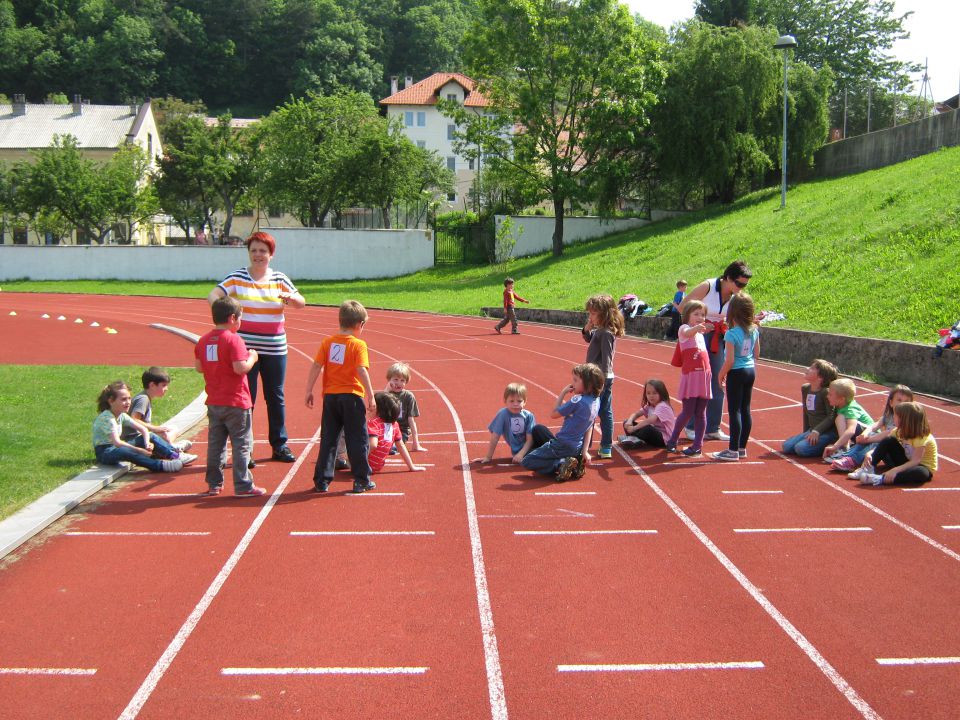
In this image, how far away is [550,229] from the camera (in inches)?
1757

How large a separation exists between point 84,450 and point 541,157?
32690mm

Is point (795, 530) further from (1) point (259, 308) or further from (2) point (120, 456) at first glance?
(2) point (120, 456)

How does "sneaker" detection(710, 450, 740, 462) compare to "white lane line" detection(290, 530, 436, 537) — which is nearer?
"white lane line" detection(290, 530, 436, 537)

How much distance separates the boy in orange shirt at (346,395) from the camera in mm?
7727

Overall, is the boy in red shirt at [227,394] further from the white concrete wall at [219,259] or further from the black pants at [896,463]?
the white concrete wall at [219,259]

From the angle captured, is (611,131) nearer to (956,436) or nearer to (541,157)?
(541,157)

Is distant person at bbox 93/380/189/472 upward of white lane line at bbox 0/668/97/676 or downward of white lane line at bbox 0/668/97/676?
upward

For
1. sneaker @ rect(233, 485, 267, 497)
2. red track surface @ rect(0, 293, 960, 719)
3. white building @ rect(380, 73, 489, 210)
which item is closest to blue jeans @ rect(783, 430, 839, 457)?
red track surface @ rect(0, 293, 960, 719)

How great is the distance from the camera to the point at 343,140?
5119cm

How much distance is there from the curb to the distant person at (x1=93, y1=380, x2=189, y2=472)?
0.13 meters

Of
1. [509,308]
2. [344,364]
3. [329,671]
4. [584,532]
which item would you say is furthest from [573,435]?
[509,308]

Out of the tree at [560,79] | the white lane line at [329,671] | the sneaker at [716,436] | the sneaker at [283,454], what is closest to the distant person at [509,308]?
the sneaker at [716,436]

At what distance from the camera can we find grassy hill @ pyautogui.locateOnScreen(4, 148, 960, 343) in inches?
725

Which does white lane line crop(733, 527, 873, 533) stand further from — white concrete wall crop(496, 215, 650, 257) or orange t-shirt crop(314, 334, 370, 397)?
white concrete wall crop(496, 215, 650, 257)
